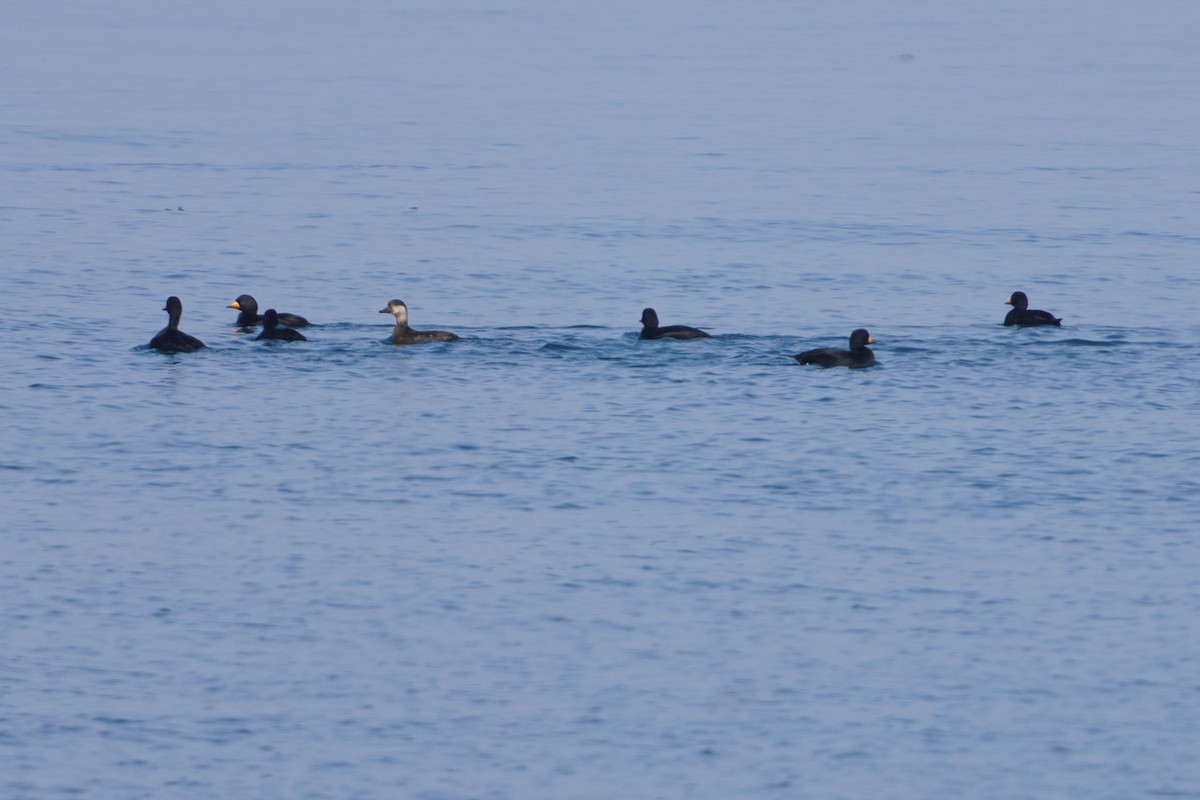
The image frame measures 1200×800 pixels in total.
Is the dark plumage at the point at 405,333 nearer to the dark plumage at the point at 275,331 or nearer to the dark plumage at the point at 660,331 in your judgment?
the dark plumage at the point at 275,331

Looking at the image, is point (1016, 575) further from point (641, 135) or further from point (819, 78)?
point (819, 78)

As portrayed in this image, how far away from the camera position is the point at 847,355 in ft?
71.2

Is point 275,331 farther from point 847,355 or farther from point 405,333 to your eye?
point 847,355

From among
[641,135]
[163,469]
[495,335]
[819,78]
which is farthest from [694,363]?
[819,78]

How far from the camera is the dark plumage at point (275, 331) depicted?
22359 millimetres

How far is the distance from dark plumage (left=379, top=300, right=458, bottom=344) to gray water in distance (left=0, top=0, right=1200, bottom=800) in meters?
0.17

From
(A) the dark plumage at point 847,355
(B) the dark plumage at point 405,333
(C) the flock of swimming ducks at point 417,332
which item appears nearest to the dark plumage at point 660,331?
(C) the flock of swimming ducks at point 417,332

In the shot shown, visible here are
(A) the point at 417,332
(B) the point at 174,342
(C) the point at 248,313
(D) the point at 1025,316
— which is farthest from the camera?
(C) the point at 248,313

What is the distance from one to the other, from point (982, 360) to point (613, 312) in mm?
5205

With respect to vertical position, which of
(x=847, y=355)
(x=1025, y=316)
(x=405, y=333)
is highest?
(x=1025, y=316)

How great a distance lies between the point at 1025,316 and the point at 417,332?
7.22m

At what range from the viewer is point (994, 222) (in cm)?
3306

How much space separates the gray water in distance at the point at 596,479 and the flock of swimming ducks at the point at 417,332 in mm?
204

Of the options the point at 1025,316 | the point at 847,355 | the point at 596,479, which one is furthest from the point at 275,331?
the point at 1025,316
